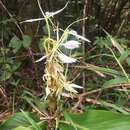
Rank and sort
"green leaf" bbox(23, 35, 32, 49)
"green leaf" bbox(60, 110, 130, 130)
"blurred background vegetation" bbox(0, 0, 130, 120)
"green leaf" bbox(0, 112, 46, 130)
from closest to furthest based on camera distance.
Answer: "green leaf" bbox(60, 110, 130, 130) → "green leaf" bbox(0, 112, 46, 130) → "blurred background vegetation" bbox(0, 0, 130, 120) → "green leaf" bbox(23, 35, 32, 49)

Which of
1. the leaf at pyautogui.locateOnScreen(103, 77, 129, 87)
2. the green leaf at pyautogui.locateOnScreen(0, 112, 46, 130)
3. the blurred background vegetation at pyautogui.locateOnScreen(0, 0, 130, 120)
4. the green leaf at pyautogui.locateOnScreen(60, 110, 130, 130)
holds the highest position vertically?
the green leaf at pyautogui.locateOnScreen(60, 110, 130, 130)

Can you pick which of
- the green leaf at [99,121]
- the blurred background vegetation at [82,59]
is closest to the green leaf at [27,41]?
the blurred background vegetation at [82,59]

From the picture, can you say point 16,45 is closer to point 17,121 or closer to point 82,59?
point 82,59

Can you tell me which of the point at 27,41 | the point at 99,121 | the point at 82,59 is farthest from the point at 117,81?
the point at 27,41

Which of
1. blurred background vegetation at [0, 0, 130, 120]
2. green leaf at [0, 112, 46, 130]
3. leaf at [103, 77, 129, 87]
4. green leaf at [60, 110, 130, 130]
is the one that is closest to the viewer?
green leaf at [60, 110, 130, 130]

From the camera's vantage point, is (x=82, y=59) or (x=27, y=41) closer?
(x=82, y=59)

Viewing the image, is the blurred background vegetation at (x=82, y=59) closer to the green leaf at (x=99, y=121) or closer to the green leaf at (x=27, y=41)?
the green leaf at (x=27, y=41)

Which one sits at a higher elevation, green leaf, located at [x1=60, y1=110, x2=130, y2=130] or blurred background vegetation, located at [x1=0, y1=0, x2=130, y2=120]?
green leaf, located at [x1=60, y1=110, x2=130, y2=130]

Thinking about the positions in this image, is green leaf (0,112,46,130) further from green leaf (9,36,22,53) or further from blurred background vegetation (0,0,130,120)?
green leaf (9,36,22,53)

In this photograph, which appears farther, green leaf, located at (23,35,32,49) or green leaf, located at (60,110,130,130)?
green leaf, located at (23,35,32,49)

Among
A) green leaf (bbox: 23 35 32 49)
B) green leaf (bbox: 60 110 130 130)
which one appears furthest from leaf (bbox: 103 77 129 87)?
green leaf (bbox: 23 35 32 49)
